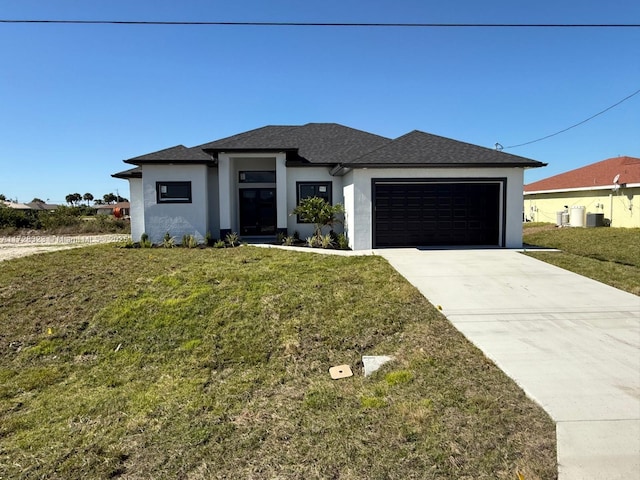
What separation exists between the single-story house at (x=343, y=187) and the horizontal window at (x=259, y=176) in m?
0.04

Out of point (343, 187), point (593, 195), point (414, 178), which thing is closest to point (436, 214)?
point (414, 178)

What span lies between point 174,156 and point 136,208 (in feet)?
9.95

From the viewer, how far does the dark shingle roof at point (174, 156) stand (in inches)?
537

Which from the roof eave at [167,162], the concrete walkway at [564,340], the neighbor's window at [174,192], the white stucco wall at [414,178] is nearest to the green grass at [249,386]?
the concrete walkway at [564,340]

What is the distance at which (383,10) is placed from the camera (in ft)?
27.9

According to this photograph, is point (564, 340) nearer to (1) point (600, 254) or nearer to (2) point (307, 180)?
(1) point (600, 254)

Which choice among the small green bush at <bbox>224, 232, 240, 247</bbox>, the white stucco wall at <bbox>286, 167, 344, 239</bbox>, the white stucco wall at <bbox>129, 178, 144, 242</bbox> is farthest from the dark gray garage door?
the white stucco wall at <bbox>129, 178, 144, 242</bbox>

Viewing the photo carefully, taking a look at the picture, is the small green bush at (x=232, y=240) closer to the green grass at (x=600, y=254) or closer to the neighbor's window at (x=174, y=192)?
the neighbor's window at (x=174, y=192)

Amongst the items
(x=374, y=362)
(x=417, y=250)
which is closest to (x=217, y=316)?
(x=374, y=362)

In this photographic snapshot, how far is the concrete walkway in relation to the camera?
305 cm

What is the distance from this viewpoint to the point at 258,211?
16125 mm

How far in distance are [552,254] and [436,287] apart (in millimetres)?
5701

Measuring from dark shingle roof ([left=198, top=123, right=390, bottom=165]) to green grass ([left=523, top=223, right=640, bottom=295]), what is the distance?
25.7ft

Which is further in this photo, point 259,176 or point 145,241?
point 259,176
